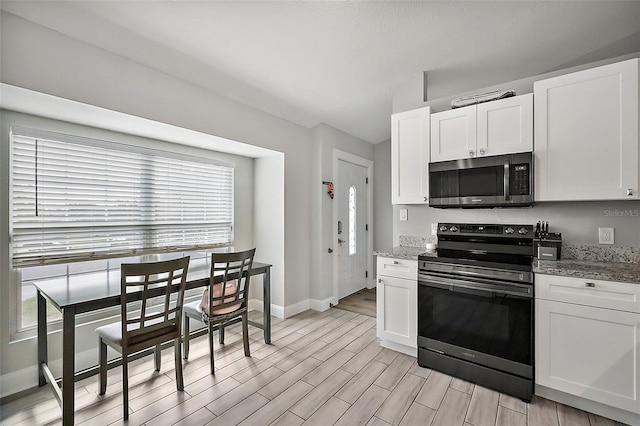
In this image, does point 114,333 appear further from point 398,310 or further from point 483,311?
point 483,311

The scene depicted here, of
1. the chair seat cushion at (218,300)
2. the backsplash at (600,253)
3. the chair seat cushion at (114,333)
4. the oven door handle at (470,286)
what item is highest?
the backsplash at (600,253)

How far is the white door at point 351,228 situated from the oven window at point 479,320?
77.3 inches

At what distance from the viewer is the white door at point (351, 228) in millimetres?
4410

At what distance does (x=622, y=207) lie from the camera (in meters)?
2.27

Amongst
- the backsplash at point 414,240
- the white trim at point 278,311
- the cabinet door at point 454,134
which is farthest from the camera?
the white trim at point 278,311

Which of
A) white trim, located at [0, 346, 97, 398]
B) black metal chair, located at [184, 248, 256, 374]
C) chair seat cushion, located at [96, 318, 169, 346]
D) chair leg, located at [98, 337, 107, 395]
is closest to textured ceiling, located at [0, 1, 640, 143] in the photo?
black metal chair, located at [184, 248, 256, 374]

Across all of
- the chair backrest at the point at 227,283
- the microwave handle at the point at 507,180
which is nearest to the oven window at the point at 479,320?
the microwave handle at the point at 507,180

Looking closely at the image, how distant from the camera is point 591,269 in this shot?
77.9 inches

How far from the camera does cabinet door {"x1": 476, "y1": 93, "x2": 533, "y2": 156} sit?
93.0 inches

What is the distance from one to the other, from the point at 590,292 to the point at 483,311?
660mm

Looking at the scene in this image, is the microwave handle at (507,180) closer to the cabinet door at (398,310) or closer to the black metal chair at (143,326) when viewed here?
the cabinet door at (398,310)

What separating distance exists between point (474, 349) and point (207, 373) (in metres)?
2.19

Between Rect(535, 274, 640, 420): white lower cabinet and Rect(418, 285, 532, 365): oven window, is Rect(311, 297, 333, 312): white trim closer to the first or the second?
Rect(418, 285, 532, 365): oven window

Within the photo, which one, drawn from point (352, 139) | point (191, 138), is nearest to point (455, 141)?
point (352, 139)
